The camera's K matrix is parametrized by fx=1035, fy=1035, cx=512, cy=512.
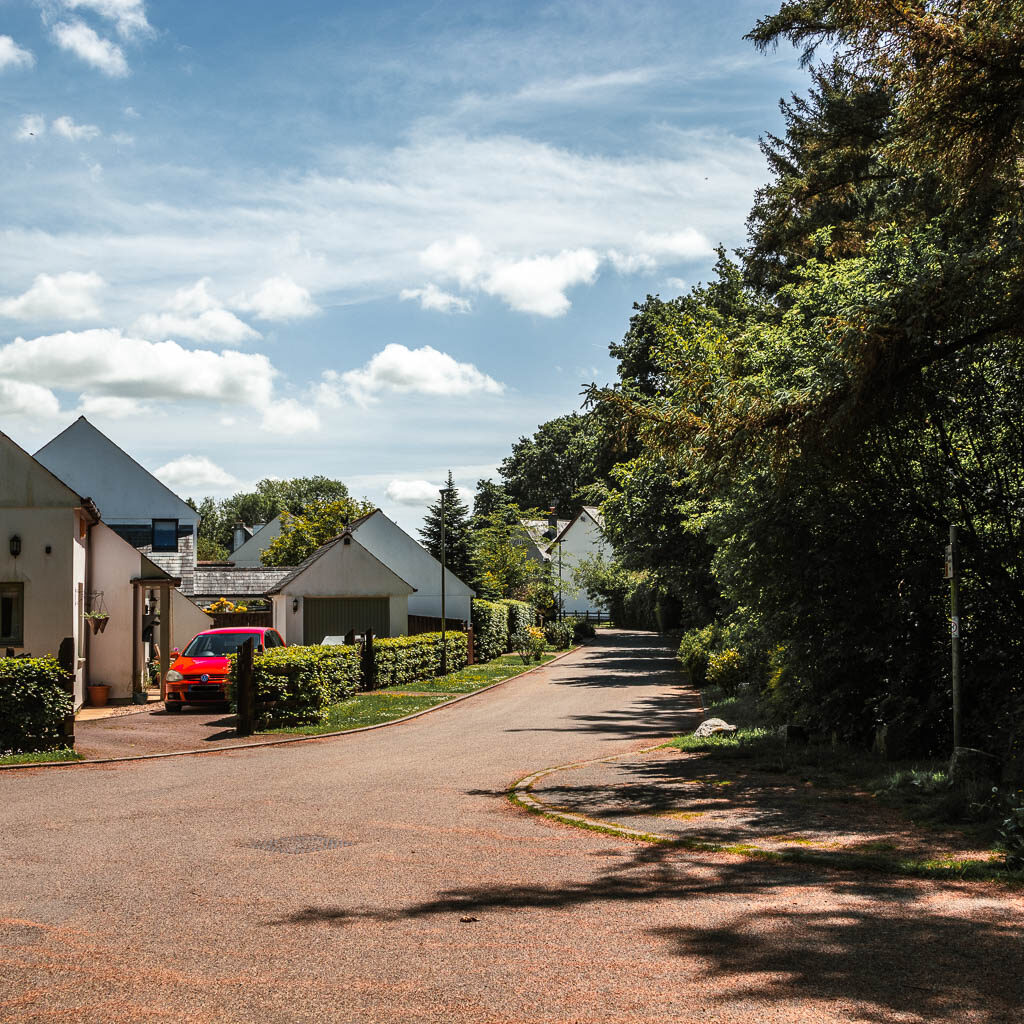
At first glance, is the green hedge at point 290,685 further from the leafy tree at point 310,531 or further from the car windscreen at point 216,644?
the leafy tree at point 310,531

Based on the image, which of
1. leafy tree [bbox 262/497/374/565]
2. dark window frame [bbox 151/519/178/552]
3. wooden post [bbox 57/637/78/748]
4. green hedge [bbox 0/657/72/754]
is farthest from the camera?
leafy tree [bbox 262/497/374/565]

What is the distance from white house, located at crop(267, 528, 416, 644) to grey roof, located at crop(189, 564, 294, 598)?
7989 millimetres

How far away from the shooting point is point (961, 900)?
22.0 ft

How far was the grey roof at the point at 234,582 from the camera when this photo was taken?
4459 centimetres

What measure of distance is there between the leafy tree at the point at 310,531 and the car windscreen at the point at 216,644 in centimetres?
3495

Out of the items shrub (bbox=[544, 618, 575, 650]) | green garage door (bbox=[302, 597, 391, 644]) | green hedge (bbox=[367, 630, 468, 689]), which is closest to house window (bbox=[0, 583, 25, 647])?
green hedge (bbox=[367, 630, 468, 689])

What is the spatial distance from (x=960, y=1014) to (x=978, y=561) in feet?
27.0

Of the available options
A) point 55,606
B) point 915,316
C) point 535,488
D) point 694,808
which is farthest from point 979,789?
point 535,488

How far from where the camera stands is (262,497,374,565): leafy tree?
62.3 meters

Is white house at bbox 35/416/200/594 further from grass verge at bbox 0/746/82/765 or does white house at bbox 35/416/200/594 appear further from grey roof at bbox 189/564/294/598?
grass verge at bbox 0/746/82/765

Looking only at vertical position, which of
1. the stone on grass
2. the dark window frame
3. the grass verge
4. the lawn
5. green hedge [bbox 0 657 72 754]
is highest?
the dark window frame

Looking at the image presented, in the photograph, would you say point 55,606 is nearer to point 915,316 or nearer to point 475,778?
point 475,778

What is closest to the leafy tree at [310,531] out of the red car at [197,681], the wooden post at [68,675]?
the red car at [197,681]

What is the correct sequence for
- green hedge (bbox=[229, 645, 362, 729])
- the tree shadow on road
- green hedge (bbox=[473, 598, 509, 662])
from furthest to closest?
1. green hedge (bbox=[473, 598, 509, 662])
2. green hedge (bbox=[229, 645, 362, 729])
3. the tree shadow on road
